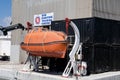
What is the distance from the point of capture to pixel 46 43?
1647 centimetres

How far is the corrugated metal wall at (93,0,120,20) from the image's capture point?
2106 centimetres

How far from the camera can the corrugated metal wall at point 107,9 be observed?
21.1 metres

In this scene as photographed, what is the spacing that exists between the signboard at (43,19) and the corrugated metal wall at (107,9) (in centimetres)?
450

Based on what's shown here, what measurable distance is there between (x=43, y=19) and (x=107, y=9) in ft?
19.0

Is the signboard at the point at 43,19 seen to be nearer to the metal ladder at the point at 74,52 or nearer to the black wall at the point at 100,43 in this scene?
the black wall at the point at 100,43

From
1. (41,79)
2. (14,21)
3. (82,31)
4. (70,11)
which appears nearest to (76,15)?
(70,11)

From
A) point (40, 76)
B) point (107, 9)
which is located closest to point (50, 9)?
point (107, 9)

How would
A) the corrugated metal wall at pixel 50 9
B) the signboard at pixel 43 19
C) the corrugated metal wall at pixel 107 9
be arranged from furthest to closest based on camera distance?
the signboard at pixel 43 19, the corrugated metal wall at pixel 50 9, the corrugated metal wall at pixel 107 9

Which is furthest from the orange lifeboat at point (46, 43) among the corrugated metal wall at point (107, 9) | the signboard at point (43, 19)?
the signboard at point (43, 19)

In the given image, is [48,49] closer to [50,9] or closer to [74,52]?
[74,52]

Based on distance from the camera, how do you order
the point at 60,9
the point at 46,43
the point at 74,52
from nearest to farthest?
1. the point at 74,52
2. the point at 46,43
3. the point at 60,9

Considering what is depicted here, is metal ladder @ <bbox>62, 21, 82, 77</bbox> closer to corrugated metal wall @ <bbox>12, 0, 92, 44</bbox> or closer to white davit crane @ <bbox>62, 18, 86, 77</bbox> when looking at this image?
white davit crane @ <bbox>62, 18, 86, 77</bbox>

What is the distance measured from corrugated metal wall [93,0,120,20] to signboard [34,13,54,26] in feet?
14.8

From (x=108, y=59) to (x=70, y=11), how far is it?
571 centimetres
